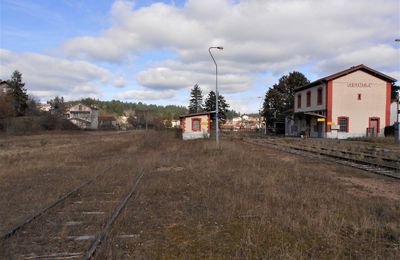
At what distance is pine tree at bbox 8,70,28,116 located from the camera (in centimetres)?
8375

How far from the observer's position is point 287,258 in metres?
4.80

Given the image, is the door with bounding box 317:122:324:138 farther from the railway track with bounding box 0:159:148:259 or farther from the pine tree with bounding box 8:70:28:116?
the pine tree with bounding box 8:70:28:116

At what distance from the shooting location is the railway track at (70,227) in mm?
5355

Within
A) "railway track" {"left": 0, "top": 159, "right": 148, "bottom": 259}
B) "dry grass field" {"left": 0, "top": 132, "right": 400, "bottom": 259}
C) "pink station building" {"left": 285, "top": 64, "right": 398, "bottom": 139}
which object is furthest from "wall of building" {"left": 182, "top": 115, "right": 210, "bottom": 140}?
"railway track" {"left": 0, "top": 159, "right": 148, "bottom": 259}

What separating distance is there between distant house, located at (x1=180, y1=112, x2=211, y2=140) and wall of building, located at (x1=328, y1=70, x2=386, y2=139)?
16.2 metres

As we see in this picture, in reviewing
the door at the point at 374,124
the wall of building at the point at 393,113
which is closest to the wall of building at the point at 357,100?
the door at the point at 374,124

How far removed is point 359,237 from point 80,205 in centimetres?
621

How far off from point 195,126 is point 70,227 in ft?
133

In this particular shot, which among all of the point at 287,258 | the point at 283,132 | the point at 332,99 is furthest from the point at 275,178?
the point at 283,132

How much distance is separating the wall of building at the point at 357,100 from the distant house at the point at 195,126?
53.2 feet

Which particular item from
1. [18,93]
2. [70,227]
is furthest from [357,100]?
[18,93]

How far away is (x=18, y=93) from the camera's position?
8519 centimetres

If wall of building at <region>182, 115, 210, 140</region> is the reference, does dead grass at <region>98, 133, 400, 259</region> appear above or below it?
below

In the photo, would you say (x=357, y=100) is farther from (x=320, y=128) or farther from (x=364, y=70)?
(x=320, y=128)
